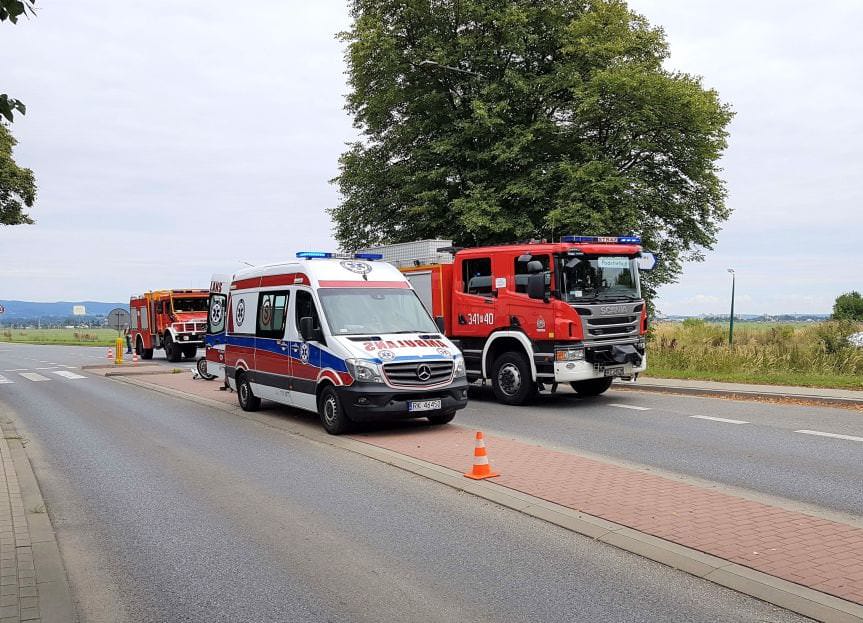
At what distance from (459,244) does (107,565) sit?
21708 mm

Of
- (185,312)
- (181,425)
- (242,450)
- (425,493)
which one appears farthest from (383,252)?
(185,312)

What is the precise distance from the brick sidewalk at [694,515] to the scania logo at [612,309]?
4.73m

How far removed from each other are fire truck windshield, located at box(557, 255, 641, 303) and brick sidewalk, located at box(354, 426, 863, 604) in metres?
4.61

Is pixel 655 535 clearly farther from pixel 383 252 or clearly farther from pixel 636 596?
pixel 383 252

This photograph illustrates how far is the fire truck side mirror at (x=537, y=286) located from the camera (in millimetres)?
12492

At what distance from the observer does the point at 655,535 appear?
534 cm

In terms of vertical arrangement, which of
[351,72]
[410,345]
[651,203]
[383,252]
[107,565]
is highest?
[351,72]

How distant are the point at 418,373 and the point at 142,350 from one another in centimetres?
2600

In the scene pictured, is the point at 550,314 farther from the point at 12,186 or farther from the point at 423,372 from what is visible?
the point at 12,186

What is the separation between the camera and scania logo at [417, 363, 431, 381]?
32.7 feet

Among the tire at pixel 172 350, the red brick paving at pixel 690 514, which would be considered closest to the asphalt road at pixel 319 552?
the red brick paving at pixel 690 514

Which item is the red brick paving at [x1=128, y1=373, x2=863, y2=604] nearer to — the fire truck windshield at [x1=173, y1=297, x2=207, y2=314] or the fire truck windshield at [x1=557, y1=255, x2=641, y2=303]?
the fire truck windshield at [x1=557, y1=255, x2=641, y2=303]

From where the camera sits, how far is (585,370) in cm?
1255

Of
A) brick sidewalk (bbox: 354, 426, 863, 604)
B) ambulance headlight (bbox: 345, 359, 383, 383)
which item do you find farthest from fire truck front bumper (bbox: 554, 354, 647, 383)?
ambulance headlight (bbox: 345, 359, 383, 383)
